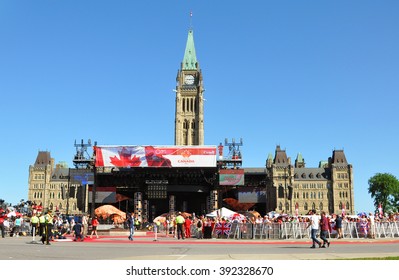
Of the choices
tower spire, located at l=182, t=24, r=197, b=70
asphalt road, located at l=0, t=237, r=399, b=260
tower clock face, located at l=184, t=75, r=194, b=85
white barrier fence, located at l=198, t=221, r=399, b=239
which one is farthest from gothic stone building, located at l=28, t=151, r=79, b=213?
asphalt road, located at l=0, t=237, r=399, b=260

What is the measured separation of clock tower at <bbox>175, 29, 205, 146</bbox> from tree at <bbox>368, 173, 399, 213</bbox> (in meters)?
49.7

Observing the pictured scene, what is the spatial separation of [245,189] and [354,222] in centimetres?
5612

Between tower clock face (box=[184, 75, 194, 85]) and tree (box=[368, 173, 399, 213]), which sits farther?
tower clock face (box=[184, 75, 194, 85])

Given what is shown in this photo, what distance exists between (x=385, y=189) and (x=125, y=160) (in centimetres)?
8120

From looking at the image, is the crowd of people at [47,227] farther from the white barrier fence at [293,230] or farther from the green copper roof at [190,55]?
the green copper roof at [190,55]

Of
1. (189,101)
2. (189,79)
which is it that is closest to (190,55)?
(189,79)

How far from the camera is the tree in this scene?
11994 centimetres

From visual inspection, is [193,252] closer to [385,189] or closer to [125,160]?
[125,160]

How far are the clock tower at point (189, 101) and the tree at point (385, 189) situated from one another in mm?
49665

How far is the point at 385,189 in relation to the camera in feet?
396

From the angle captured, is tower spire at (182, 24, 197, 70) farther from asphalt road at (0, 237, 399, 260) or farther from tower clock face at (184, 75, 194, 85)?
asphalt road at (0, 237, 399, 260)
